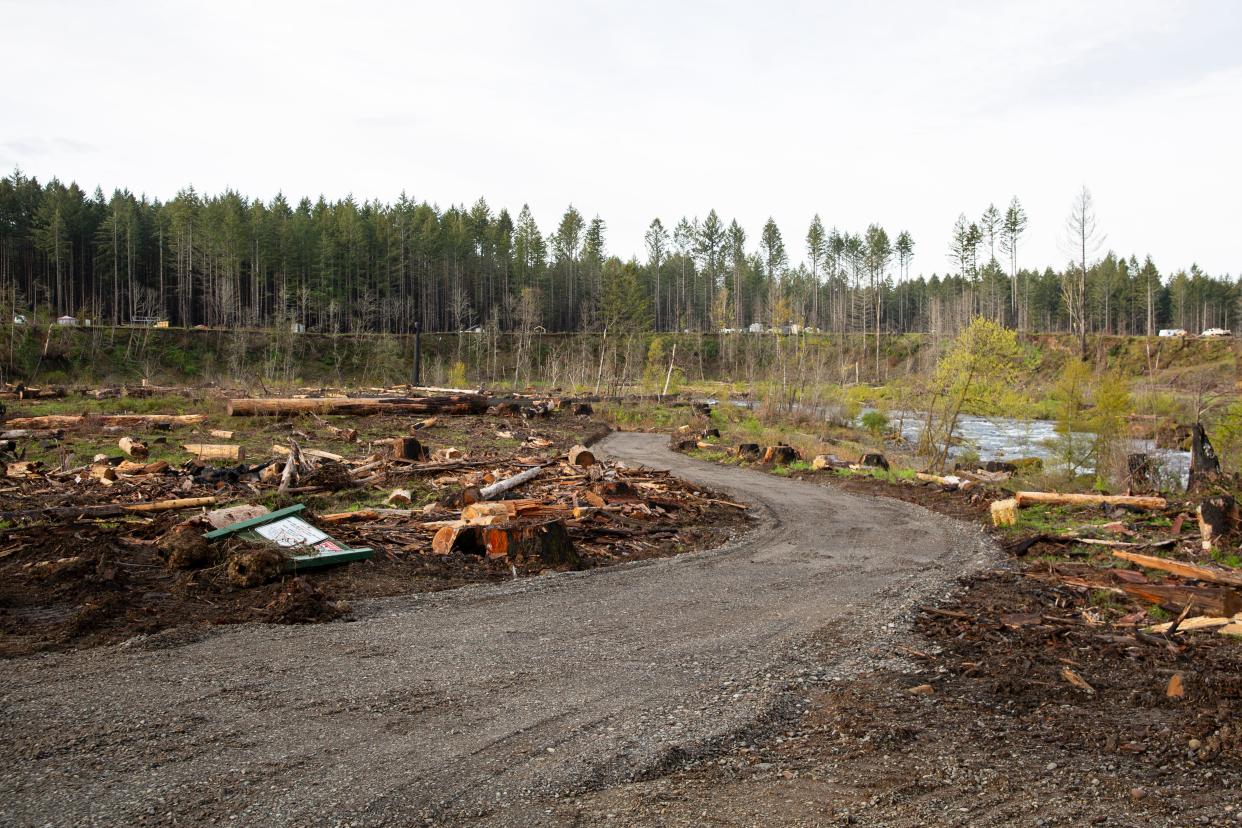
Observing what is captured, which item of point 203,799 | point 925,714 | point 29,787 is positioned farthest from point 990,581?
point 29,787

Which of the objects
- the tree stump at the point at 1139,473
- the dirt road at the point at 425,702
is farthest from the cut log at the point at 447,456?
the tree stump at the point at 1139,473

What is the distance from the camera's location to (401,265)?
82000 millimetres

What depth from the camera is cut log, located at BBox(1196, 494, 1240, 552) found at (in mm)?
10974

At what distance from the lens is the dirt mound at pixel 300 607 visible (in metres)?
7.50

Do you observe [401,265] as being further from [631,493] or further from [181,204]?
[631,493]

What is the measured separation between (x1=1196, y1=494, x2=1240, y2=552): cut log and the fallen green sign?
11613 millimetres

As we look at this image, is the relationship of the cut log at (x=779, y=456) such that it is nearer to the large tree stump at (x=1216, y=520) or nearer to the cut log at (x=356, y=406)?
the large tree stump at (x=1216, y=520)

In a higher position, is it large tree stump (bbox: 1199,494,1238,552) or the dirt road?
large tree stump (bbox: 1199,494,1238,552)

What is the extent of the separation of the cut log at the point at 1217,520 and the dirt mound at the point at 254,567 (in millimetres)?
12240

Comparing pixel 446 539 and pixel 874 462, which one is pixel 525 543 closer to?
pixel 446 539

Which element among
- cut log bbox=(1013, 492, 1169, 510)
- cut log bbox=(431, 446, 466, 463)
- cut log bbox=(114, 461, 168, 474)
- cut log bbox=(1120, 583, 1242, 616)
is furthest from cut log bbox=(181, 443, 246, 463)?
cut log bbox=(1120, 583, 1242, 616)

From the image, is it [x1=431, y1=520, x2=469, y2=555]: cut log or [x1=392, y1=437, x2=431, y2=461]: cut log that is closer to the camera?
[x1=431, y1=520, x2=469, y2=555]: cut log

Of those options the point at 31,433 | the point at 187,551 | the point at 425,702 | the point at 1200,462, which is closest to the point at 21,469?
the point at 31,433

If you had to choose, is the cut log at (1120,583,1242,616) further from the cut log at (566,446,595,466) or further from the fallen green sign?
the cut log at (566,446,595,466)
